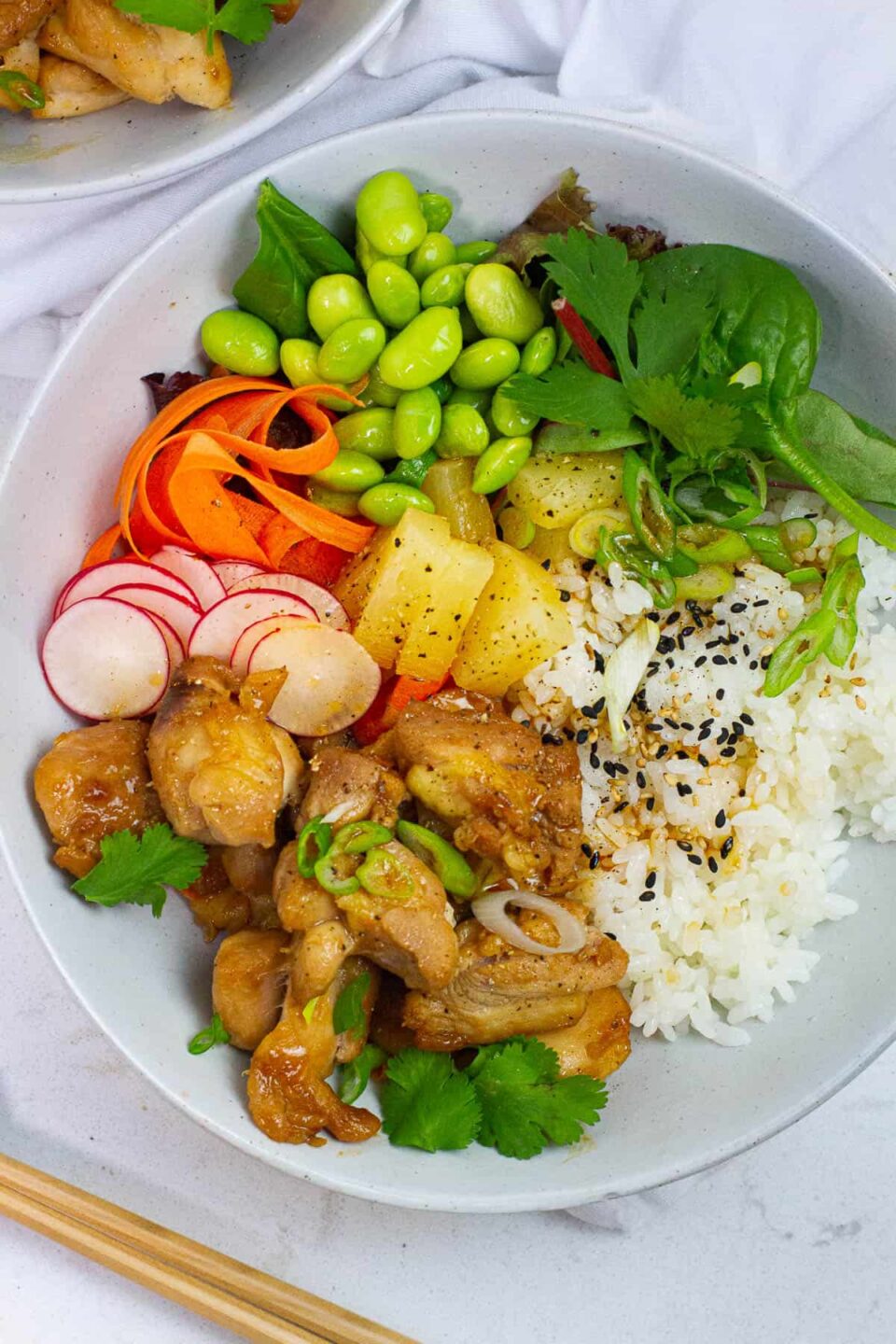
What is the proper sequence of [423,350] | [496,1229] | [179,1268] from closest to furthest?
1. [423,350]
2. [179,1268]
3. [496,1229]

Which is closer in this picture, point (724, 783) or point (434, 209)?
point (434, 209)

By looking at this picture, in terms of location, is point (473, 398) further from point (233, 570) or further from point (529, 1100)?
point (529, 1100)

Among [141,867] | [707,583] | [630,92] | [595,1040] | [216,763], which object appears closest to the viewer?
[216,763]

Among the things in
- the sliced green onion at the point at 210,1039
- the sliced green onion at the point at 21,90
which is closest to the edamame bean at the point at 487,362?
the sliced green onion at the point at 21,90

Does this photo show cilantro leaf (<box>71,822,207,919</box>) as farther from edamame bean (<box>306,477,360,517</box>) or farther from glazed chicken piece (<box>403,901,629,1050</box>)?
edamame bean (<box>306,477,360,517</box>)

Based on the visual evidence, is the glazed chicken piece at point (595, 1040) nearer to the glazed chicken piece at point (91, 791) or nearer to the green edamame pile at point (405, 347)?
the glazed chicken piece at point (91, 791)

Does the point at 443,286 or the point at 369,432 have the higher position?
the point at 443,286

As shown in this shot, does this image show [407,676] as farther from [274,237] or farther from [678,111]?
[678,111]

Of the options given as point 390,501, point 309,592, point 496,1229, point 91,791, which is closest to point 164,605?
point 309,592
